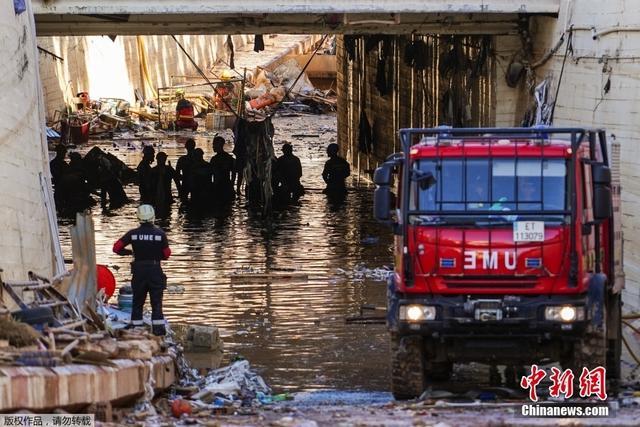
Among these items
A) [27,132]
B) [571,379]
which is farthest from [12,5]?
[571,379]

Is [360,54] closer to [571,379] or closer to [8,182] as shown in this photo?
[8,182]

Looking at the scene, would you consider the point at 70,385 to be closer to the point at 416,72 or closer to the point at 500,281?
the point at 500,281

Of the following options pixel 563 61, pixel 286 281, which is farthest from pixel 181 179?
pixel 563 61

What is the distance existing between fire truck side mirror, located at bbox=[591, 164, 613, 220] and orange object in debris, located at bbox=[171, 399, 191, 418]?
389 centimetres

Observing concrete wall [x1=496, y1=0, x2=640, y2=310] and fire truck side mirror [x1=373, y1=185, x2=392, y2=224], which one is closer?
fire truck side mirror [x1=373, y1=185, x2=392, y2=224]

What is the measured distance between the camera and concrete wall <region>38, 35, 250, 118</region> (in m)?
49.3

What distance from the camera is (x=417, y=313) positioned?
12.8 meters

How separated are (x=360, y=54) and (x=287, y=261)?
16.3 m

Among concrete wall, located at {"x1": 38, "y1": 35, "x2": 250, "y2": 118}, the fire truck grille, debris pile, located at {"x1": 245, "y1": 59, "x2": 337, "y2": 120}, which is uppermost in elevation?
the fire truck grille

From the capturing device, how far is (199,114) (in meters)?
58.4

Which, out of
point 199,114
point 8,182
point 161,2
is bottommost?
point 199,114
